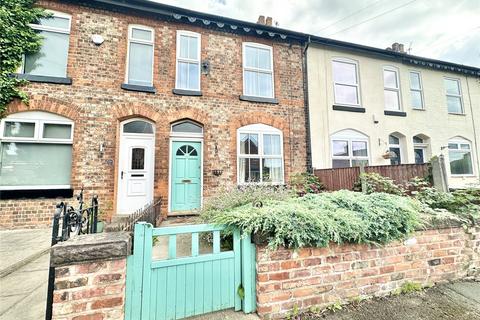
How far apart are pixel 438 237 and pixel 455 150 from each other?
1037cm

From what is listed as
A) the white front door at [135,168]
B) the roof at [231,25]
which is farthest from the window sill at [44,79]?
the roof at [231,25]

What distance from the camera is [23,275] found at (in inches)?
119

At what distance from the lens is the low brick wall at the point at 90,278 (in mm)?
1720

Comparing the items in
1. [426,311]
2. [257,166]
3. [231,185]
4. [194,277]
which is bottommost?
[426,311]

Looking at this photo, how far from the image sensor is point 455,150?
1014 centimetres

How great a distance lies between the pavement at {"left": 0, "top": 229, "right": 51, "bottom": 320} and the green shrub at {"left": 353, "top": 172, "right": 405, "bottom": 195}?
5.85 metres

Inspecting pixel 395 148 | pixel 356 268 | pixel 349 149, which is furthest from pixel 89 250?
pixel 395 148

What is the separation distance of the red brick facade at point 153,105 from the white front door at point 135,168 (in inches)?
10.6

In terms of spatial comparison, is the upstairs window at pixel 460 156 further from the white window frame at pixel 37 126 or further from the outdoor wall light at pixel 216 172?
the white window frame at pixel 37 126

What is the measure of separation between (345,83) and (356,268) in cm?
811

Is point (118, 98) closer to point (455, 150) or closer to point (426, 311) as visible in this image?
point (426, 311)

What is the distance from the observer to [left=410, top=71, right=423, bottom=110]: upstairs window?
973cm

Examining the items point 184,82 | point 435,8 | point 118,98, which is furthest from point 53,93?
point 435,8

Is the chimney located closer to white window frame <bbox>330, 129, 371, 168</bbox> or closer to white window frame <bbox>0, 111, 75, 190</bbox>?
white window frame <bbox>330, 129, 371, 168</bbox>
